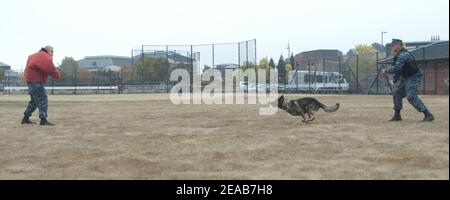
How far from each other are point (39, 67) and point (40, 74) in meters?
0.20

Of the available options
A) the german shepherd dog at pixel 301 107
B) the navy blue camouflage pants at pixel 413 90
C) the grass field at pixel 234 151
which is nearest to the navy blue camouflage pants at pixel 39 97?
the grass field at pixel 234 151

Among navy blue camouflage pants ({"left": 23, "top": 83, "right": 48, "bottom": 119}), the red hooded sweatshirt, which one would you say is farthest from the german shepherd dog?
navy blue camouflage pants ({"left": 23, "top": 83, "right": 48, "bottom": 119})

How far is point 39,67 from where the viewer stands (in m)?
10.2

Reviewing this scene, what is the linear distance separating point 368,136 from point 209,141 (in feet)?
7.37

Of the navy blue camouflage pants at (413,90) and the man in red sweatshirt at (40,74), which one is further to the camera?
the man in red sweatshirt at (40,74)

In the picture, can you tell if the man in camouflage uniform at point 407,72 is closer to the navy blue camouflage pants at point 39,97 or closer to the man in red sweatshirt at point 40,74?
the man in red sweatshirt at point 40,74

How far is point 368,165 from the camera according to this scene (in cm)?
500

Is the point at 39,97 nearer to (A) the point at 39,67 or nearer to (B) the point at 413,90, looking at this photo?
(A) the point at 39,67

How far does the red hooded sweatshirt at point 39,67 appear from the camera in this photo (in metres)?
10.1

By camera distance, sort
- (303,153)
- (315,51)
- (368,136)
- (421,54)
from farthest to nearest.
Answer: (315,51) < (421,54) < (368,136) < (303,153)

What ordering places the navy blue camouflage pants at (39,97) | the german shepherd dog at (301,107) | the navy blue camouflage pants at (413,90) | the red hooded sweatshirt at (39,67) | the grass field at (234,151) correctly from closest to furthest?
1. the grass field at (234,151)
2. the navy blue camouflage pants at (413,90)
3. the german shepherd dog at (301,107)
4. the red hooded sweatshirt at (39,67)
5. the navy blue camouflage pants at (39,97)
